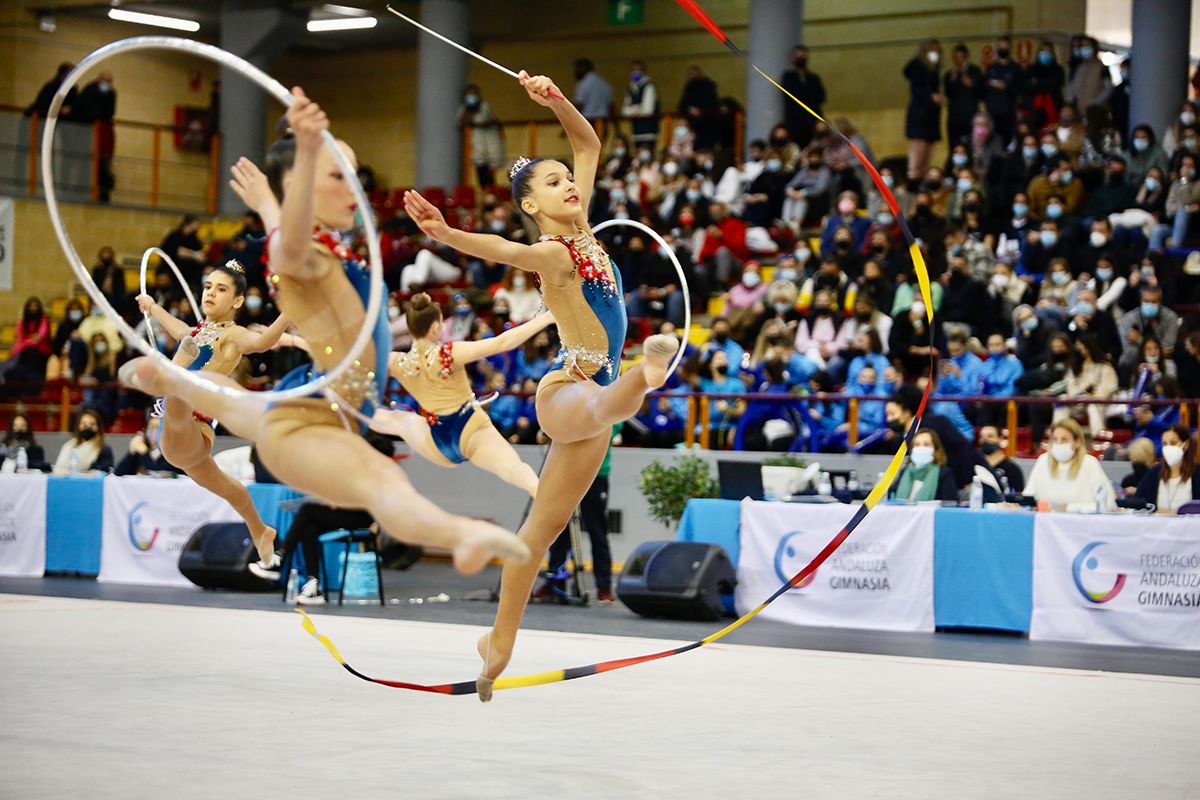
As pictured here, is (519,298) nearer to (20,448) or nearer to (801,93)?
(801,93)

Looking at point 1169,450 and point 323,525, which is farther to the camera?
point 323,525

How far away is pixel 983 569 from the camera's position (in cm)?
1066

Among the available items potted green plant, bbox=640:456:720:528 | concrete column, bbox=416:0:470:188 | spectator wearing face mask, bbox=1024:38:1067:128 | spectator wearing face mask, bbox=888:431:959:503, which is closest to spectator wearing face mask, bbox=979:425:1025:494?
spectator wearing face mask, bbox=888:431:959:503

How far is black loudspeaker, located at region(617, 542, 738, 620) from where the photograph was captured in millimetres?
11000

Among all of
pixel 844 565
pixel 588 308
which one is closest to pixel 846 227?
pixel 844 565

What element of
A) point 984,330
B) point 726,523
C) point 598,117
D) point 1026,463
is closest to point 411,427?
point 726,523

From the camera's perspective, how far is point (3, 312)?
22391mm

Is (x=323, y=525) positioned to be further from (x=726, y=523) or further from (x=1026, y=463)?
(x=1026, y=463)

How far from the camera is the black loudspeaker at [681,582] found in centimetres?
1100

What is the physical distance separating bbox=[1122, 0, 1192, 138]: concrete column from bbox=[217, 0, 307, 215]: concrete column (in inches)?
485

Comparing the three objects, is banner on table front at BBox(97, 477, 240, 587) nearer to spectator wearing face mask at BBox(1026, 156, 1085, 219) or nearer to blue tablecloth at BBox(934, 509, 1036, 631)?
blue tablecloth at BBox(934, 509, 1036, 631)

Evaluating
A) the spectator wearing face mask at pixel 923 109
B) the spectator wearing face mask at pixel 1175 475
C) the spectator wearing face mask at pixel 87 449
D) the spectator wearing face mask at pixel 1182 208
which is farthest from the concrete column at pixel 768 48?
the spectator wearing face mask at pixel 1175 475

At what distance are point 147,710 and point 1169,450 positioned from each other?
716 cm

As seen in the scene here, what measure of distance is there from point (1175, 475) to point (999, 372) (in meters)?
2.88
